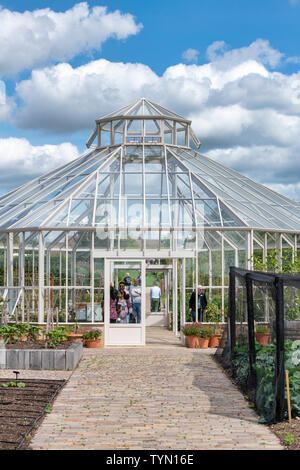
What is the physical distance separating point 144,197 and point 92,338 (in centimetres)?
455

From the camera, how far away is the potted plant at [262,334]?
10.1 m

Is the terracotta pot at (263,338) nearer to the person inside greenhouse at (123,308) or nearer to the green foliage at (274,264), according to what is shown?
the green foliage at (274,264)

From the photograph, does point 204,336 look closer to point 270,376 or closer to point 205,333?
point 205,333

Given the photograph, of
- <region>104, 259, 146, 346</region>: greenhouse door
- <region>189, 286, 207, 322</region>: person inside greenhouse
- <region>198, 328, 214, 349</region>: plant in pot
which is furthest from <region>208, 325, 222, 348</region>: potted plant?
<region>104, 259, 146, 346</region>: greenhouse door

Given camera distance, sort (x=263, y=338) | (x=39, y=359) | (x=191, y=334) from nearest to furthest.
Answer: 1. (x=263, y=338)
2. (x=39, y=359)
3. (x=191, y=334)

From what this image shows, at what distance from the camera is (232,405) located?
377 inches

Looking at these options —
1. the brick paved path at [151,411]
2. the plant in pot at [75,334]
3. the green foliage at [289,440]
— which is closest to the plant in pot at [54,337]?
the brick paved path at [151,411]

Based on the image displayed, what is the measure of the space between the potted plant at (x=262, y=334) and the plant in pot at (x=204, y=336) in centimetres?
518

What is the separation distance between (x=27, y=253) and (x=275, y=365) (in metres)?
10.8

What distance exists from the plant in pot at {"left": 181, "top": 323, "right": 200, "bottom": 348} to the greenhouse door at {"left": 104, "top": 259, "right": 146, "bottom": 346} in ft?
4.07

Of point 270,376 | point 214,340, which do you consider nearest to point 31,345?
point 214,340

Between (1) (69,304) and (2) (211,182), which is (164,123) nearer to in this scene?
(2) (211,182)

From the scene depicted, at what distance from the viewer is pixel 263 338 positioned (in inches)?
403
